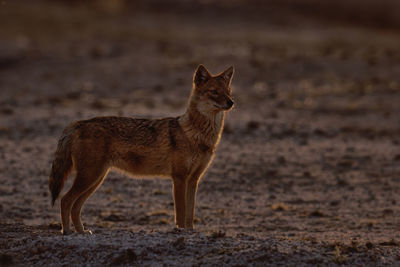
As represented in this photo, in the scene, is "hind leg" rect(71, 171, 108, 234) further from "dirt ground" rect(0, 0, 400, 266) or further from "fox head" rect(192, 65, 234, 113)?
"fox head" rect(192, 65, 234, 113)

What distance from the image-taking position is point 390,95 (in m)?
25.9

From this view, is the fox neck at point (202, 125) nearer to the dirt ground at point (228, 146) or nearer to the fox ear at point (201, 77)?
the fox ear at point (201, 77)

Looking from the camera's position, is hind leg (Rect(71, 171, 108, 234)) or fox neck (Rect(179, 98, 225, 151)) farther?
fox neck (Rect(179, 98, 225, 151))

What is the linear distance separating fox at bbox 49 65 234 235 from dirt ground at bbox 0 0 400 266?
0.59 meters

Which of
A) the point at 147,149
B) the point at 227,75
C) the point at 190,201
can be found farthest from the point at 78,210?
the point at 227,75

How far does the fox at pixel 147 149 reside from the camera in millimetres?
8430

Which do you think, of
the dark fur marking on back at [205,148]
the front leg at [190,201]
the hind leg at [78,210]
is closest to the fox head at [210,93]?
the dark fur marking on back at [205,148]

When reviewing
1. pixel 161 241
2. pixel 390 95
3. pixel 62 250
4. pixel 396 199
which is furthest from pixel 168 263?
pixel 390 95

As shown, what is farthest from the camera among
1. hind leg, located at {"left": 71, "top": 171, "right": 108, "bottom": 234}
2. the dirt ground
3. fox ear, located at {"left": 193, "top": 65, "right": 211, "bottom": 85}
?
fox ear, located at {"left": 193, "top": 65, "right": 211, "bottom": 85}

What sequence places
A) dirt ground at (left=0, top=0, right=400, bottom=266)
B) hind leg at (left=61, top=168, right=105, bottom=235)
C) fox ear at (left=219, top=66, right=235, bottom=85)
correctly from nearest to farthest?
dirt ground at (left=0, top=0, right=400, bottom=266), hind leg at (left=61, top=168, right=105, bottom=235), fox ear at (left=219, top=66, right=235, bottom=85)

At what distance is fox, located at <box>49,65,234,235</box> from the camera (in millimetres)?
8430

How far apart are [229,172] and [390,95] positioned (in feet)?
42.9

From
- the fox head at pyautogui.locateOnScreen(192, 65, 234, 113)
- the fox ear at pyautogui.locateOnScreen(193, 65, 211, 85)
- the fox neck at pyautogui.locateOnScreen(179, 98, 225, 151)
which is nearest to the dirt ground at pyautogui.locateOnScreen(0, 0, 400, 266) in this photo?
the fox neck at pyautogui.locateOnScreen(179, 98, 225, 151)

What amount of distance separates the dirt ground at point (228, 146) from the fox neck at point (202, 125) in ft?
4.01
